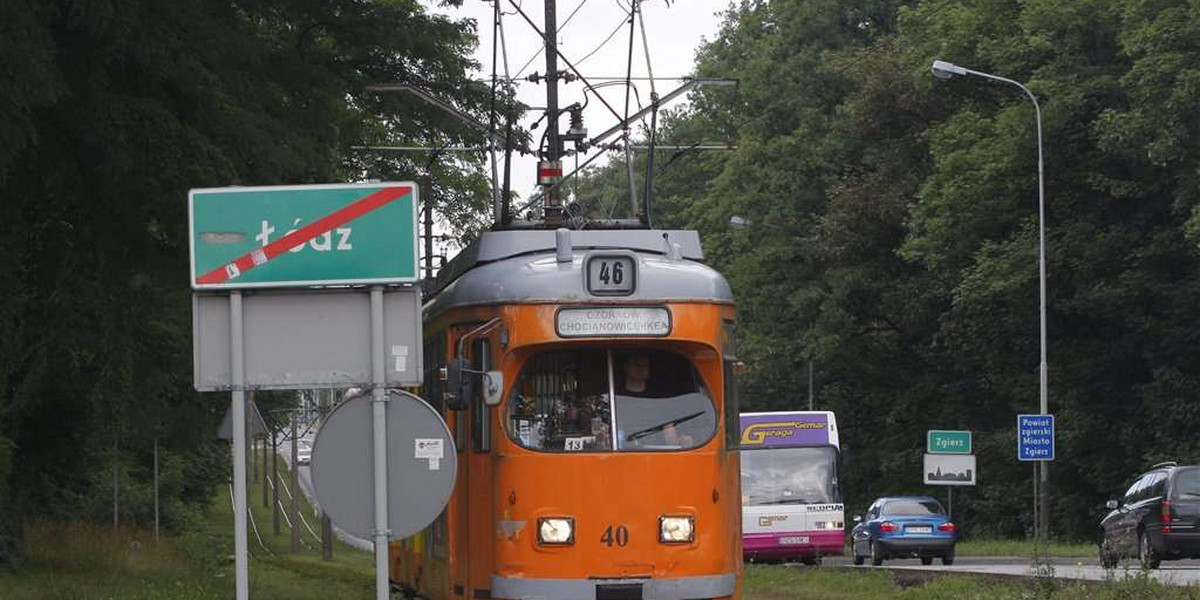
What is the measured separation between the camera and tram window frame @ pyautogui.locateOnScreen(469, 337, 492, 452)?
15469mm

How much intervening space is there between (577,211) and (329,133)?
3.49m

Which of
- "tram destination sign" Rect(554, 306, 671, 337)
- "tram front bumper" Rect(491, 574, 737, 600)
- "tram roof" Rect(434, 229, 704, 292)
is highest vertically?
"tram roof" Rect(434, 229, 704, 292)

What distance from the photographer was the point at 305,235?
10430mm

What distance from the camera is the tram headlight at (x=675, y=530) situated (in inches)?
587

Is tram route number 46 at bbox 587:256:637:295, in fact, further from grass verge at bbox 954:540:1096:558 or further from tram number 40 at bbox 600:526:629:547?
grass verge at bbox 954:540:1096:558

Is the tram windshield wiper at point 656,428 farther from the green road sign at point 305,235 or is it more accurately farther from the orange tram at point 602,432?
the green road sign at point 305,235

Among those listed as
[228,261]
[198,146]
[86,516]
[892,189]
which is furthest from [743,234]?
[228,261]

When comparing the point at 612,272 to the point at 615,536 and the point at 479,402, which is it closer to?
the point at 479,402

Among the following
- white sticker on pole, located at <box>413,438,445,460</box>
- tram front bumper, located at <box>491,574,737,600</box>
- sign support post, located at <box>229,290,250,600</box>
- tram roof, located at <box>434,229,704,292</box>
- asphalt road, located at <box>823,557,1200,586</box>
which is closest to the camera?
sign support post, located at <box>229,290,250,600</box>

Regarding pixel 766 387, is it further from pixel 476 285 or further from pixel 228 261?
pixel 228 261

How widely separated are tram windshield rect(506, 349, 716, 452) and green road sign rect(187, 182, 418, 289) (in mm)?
4856

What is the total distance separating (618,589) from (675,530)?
2.07 feet

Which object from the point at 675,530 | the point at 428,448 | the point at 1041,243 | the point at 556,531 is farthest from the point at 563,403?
the point at 1041,243

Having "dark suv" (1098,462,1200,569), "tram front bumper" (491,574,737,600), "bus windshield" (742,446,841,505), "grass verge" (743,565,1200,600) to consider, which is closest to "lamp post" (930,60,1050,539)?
"bus windshield" (742,446,841,505)
